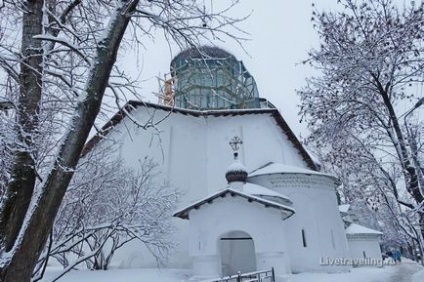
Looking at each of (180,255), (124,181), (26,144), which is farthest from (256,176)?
(26,144)

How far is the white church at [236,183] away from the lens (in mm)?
13094

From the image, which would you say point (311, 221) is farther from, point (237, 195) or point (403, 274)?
point (403, 274)

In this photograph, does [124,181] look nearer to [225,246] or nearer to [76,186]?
[76,186]

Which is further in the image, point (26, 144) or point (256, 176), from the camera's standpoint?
point (256, 176)

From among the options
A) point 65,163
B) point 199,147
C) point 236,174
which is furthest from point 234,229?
point 65,163

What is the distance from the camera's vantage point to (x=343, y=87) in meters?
7.39

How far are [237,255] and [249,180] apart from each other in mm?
3993

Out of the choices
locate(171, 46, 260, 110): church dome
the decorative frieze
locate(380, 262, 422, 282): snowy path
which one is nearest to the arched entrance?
the decorative frieze

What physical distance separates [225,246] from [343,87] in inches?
436

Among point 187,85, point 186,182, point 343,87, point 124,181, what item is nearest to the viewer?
point 343,87

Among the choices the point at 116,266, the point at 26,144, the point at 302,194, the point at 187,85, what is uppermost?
the point at 187,85

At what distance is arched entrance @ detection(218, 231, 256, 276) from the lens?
1581cm

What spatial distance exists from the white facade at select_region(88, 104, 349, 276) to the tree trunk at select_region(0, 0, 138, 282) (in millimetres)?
5324

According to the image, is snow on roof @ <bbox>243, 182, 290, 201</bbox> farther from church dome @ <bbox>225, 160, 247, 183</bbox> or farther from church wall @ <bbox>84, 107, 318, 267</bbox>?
church wall @ <bbox>84, 107, 318, 267</bbox>
